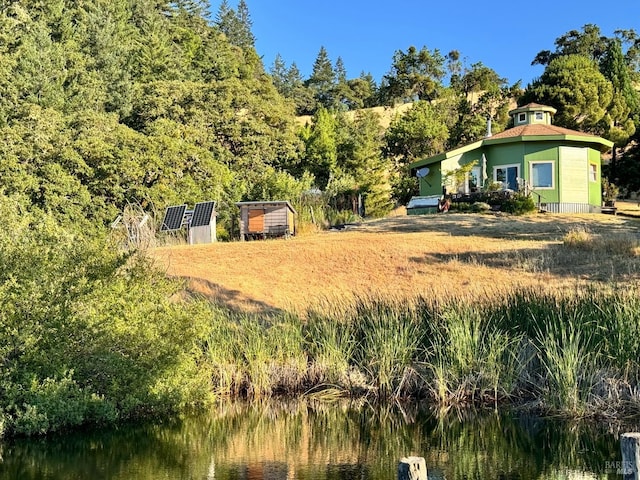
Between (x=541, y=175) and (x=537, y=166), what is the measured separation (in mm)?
455

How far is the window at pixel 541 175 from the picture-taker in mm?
31328

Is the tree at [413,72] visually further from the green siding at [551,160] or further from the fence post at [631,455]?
the fence post at [631,455]

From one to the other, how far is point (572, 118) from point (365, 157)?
44.8 ft

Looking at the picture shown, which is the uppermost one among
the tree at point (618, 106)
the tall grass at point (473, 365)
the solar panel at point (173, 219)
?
the tree at point (618, 106)

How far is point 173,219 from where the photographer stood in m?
28.4

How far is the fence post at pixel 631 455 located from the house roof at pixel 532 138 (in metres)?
28.8

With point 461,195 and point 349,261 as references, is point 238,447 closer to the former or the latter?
point 349,261

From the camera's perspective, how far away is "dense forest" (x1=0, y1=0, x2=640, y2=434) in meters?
8.93

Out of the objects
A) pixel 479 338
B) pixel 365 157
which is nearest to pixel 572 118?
pixel 365 157

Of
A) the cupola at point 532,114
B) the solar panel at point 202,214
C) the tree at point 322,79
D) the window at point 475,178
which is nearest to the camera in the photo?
the solar panel at point 202,214

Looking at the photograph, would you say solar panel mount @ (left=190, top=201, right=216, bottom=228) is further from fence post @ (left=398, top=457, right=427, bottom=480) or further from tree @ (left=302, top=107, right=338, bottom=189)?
fence post @ (left=398, top=457, right=427, bottom=480)

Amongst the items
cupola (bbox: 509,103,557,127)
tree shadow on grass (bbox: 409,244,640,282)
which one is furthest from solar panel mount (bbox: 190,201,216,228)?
cupola (bbox: 509,103,557,127)

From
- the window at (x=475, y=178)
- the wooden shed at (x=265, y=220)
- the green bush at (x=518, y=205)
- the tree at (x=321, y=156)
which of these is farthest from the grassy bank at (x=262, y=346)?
the tree at (x=321, y=156)

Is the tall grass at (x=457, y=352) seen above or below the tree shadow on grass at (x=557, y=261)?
below
